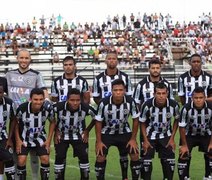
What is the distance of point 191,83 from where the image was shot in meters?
9.98

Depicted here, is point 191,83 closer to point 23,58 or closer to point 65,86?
point 65,86

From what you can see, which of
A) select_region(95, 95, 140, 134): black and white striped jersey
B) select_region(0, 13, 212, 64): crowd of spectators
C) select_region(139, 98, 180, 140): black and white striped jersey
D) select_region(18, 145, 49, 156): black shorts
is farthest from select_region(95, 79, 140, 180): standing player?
select_region(0, 13, 212, 64): crowd of spectators

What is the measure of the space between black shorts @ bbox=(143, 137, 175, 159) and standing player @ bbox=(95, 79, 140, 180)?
0.23 metres

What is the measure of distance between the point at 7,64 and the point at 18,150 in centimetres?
2177

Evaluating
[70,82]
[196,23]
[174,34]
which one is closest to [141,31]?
[174,34]

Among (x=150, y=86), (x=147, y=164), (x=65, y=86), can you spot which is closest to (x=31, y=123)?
(x=65, y=86)

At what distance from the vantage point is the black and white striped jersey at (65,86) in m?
9.61

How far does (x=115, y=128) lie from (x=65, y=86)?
3.81 feet

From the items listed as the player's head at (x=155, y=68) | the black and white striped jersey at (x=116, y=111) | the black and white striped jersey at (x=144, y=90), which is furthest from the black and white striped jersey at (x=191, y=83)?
the black and white striped jersey at (x=116, y=111)

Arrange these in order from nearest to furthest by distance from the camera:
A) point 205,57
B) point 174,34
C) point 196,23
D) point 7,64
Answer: point 7,64 → point 205,57 → point 174,34 → point 196,23

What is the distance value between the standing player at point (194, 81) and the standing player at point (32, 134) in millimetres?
2435

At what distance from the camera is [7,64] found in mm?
30125

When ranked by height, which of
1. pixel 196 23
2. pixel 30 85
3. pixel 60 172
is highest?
pixel 196 23

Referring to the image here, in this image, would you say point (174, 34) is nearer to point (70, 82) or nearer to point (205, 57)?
point (205, 57)
